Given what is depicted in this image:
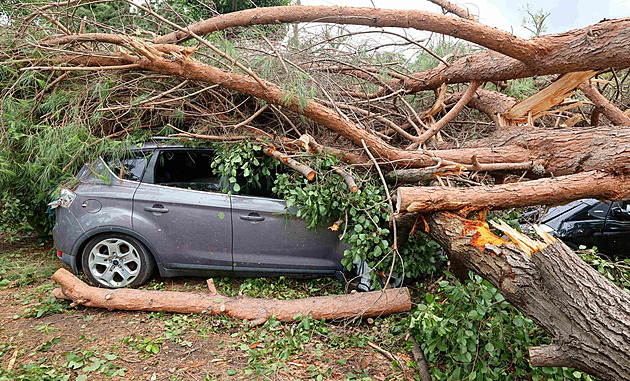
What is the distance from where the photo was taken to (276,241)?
3.84 m

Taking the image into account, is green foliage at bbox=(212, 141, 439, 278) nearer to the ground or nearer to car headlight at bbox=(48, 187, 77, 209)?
the ground

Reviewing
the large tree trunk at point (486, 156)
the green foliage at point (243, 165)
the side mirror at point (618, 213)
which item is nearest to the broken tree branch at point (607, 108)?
the large tree trunk at point (486, 156)

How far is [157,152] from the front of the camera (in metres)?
3.95

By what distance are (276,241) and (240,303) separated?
692 millimetres

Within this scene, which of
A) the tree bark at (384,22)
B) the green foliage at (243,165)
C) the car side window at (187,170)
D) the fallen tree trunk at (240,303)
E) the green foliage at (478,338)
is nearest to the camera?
the green foliage at (478,338)

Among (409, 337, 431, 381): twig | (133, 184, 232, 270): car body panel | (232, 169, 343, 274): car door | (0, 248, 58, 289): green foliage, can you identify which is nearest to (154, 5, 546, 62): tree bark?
(133, 184, 232, 270): car body panel

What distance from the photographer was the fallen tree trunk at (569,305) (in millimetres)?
2023

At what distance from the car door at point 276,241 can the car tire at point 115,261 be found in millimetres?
946

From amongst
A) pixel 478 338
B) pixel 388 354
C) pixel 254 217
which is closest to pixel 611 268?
pixel 478 338

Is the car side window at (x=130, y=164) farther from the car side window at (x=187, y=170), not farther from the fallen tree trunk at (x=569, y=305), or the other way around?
the fallen tree trunk at (x=569, y=305)

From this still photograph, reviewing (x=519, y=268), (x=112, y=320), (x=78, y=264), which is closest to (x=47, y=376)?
(x=112, y=320)

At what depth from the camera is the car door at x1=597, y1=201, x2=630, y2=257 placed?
177 inches

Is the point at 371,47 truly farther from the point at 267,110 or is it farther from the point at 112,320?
the point at 112,320

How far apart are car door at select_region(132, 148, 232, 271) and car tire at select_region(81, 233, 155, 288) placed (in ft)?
0.61
